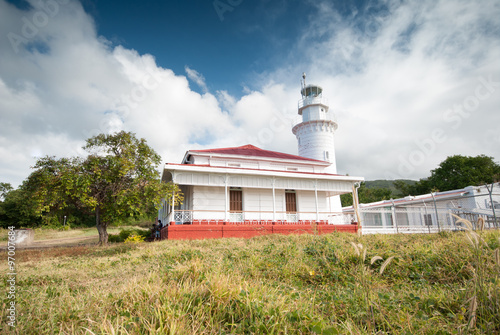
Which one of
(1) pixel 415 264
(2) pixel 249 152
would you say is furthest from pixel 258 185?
(1) pixel 415 264

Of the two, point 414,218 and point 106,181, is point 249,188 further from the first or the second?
point 414,218

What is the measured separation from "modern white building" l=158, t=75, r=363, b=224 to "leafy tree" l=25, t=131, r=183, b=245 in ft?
5.61

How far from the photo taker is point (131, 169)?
12203 mm

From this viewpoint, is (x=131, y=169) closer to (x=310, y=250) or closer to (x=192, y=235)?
(x=192, y=235)

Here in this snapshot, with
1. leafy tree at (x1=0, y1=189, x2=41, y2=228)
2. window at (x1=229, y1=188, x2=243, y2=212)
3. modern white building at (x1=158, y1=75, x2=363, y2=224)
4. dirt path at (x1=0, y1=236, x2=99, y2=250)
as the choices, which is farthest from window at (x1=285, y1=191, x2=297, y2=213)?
leafy tree at (x1=0, y1=189, x2=41, y2=228)

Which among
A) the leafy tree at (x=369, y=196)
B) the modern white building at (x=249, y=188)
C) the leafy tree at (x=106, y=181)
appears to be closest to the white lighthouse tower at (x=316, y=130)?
the modern white building at (x=249, y=188)

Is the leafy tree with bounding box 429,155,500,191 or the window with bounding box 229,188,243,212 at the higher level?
the leafy tree with bounding box 429,155,500,191

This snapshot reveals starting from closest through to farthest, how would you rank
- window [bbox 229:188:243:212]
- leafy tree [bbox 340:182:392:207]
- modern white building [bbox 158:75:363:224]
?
1. modern white building [bbox 158:75:363:224]
2. window [bbox 229:188:243:212]
3. leafy tree [bbox 340:182:392:207]

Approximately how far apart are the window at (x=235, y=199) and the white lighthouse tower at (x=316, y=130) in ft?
35.3

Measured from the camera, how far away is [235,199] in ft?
56.4

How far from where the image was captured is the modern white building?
1498cm

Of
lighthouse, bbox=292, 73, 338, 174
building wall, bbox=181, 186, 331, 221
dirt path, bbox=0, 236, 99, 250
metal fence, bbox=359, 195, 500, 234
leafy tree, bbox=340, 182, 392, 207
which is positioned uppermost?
lighthouse, bbox=292, 73, 338, 174

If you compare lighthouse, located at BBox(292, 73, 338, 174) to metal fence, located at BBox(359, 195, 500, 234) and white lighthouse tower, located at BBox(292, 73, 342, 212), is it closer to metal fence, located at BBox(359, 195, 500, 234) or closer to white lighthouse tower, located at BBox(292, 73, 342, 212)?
white lighthouse tower, located at BBox(292, 73, 342, 212)

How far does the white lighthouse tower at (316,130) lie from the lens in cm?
2569
